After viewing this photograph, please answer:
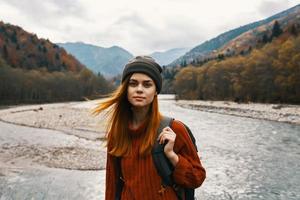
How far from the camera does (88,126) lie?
36.3 meters

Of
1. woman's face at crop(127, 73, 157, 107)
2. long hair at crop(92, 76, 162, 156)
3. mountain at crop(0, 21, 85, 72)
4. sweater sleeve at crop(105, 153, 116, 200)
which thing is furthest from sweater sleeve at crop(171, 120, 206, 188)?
mountain at crop(0, 21, 85, 72)

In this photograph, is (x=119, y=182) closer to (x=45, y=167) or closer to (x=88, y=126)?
(x=45, y=167)

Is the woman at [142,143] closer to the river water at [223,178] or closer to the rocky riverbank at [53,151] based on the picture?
the river water at [223,178]

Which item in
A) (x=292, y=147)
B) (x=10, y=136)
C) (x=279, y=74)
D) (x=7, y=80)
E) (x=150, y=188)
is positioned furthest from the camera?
(x=7, y=80)

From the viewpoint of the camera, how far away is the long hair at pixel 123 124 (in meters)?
2.63

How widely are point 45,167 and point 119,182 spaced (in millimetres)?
14762

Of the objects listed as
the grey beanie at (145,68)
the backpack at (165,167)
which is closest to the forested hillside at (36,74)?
the grey beanie at (145,68)


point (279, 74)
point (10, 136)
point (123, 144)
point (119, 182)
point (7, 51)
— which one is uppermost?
point (7, 51)

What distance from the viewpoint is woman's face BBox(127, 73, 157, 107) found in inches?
105

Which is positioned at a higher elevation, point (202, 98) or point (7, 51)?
point (7, 51)

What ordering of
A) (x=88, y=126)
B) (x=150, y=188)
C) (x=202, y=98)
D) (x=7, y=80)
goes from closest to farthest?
(x=150, y=188) < (x=88, y=126) < (x=7, y=80) < (x=202, y=98)

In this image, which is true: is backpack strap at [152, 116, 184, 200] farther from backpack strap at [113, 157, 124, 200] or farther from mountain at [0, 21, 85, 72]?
mountain at [0, 21, 85, 72]

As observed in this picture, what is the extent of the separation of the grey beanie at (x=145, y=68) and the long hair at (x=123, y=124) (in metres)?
0.09

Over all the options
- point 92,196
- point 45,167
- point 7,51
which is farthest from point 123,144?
point 7,51
